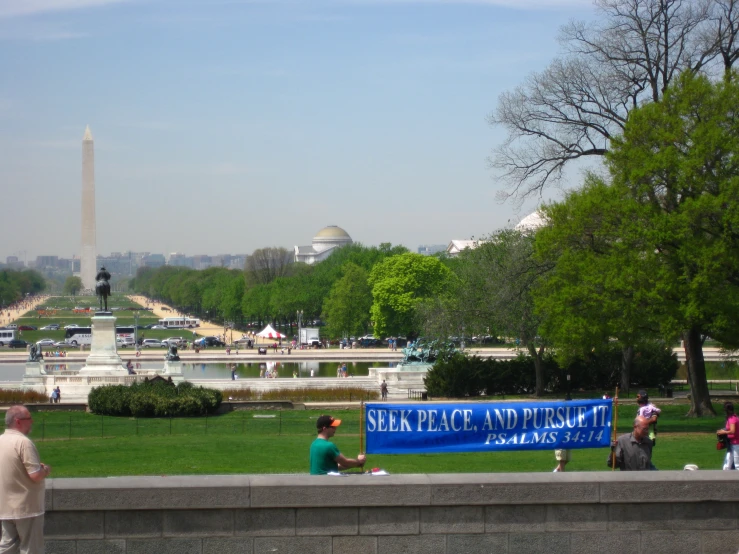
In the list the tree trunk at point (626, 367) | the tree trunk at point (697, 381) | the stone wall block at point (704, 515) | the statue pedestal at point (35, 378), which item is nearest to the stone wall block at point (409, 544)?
the stone wall block at point (704, 515)

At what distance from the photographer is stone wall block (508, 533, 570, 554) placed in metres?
10.9

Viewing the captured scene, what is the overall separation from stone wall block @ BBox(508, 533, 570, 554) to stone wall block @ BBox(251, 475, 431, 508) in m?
1.03

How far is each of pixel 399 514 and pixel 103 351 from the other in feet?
129

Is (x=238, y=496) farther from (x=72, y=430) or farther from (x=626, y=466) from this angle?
(x=72, y=430)

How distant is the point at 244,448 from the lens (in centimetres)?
2566

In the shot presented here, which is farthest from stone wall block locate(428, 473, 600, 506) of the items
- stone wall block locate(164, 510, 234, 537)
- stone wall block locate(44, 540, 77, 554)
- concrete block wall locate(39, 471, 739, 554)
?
stone wall block locate(44, 540, 77, 554)

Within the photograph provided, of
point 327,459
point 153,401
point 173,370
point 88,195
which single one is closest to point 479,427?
point 327,459

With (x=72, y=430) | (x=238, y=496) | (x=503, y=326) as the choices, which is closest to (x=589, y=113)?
(x=503, y=326)

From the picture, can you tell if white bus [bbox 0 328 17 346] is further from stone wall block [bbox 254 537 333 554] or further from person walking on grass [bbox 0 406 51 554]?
person walking on grass [bbox 0 406 51 554]

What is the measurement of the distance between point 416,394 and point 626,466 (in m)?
34.8

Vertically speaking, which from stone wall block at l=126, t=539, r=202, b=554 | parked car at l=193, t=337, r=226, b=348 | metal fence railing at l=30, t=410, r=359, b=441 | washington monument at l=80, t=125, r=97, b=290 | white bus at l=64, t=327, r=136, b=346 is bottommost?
metal fence railing at l=30, t=410, r=359, b=441

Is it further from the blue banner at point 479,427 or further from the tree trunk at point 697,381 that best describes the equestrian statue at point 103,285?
the blue banner at point 479,427

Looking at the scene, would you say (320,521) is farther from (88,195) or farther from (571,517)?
(88,195)

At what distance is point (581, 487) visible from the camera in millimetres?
10906
